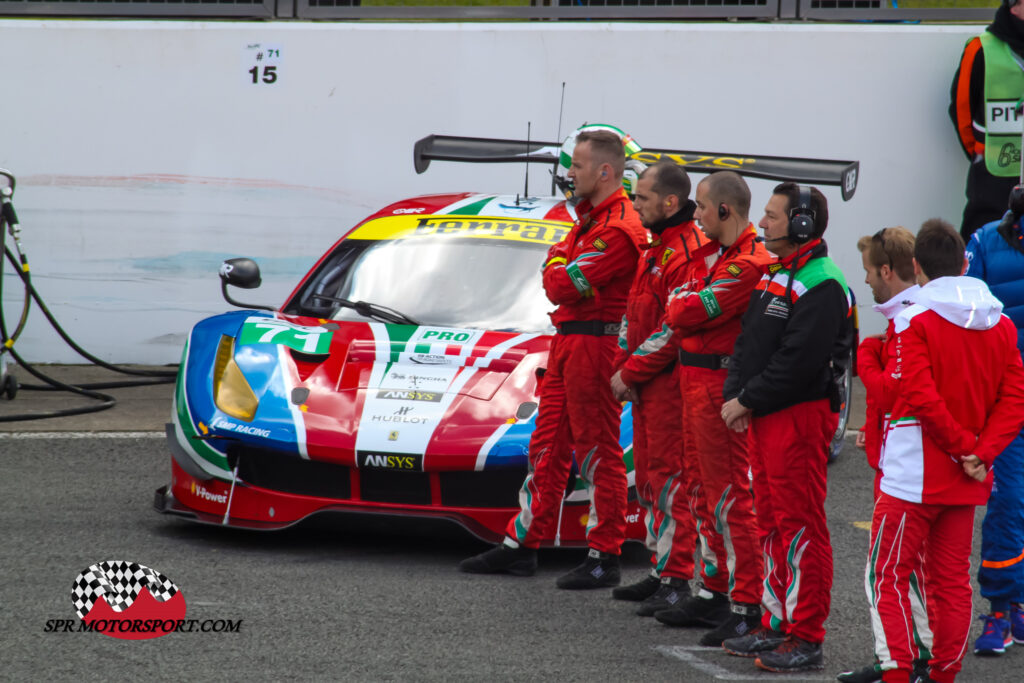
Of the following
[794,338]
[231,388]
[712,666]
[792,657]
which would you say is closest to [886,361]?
[794,338]

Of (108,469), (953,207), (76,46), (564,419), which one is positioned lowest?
(108,469)

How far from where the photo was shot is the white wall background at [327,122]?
1062 centimetres

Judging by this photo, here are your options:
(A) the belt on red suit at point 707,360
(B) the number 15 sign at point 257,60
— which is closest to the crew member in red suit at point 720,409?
(A) the belt on red suit at point 707,360

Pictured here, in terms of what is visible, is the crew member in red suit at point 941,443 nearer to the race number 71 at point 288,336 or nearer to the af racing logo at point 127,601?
the af racing logo at point 127,601

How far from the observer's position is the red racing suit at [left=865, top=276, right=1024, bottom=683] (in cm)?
409

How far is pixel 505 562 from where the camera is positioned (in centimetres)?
546

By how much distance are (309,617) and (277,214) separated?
6376mm

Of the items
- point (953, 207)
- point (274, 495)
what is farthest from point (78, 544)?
point (953, 207)

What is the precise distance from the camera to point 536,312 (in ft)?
21.0

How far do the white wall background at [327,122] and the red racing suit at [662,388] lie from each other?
563cm

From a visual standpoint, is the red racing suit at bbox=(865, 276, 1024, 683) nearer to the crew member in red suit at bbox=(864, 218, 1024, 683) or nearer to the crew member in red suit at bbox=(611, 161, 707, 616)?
the crew member in red suit at bbox=(864, 218, 1024, 683)

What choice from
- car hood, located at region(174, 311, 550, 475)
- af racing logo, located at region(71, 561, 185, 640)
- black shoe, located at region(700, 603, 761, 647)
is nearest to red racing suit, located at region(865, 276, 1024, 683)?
black shoe, located at region(700, 603, 761, 647)

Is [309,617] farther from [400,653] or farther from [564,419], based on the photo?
[564,419]

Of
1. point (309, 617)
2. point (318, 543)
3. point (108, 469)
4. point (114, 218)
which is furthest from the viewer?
point (114, 218)
